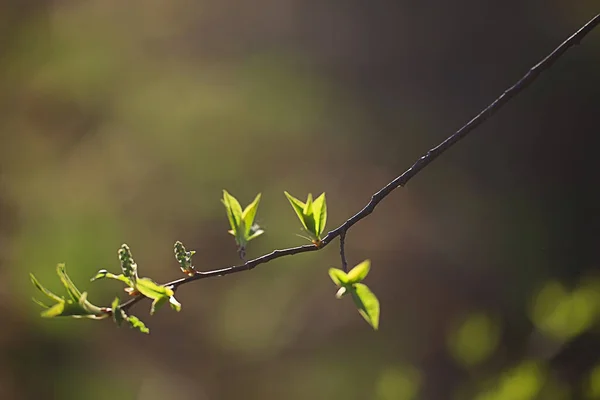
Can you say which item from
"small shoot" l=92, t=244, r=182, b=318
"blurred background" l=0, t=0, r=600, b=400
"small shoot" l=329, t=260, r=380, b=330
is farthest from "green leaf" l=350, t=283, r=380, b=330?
"blurred background" l=0, t=0, r=600, b=400

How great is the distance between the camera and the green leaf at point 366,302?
15.0 inches

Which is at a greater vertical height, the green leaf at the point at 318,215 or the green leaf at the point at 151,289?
the green leaf at the point at 151,289

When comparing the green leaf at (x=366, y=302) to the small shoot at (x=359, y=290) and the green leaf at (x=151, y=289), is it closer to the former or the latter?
the small shoot at (x=359, y=290)

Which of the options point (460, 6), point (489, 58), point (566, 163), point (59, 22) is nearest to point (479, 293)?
point (566, 163)

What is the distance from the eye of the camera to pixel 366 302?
0.39 metres

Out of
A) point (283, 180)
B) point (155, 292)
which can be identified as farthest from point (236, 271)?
point (283, 180)

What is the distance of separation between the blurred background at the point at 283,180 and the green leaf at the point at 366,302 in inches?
38.8

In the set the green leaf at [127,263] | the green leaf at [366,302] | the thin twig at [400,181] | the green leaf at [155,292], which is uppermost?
the green leaf at [127,263]

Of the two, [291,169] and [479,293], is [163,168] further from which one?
[479,293]

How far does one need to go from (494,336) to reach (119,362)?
40.0 inches

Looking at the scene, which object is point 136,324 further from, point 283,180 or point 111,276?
point 283,180

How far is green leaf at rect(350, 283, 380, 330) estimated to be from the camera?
0.38 metres

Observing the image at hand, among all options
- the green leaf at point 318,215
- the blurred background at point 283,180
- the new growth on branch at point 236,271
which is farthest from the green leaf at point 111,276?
the blurred background at point 283,180

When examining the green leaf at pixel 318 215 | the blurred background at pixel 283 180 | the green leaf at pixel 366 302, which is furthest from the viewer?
the blurred background at pixel 283 180
